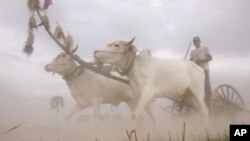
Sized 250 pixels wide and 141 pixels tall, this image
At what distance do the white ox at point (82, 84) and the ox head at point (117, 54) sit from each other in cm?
156

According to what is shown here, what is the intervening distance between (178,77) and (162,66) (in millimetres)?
528

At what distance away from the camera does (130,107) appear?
32.4 feet

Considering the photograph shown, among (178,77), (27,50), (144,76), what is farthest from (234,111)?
(27,50)

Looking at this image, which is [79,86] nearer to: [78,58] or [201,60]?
[78,58]

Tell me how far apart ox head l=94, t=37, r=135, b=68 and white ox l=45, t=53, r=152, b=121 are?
156cm

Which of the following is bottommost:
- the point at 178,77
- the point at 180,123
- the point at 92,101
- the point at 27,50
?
the point at 180,123

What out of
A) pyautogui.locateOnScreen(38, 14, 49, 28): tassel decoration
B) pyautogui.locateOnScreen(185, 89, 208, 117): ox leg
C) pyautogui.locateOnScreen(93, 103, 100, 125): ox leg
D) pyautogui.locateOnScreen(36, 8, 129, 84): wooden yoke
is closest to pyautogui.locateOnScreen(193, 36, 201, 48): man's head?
pyautogui.locateOnScreen(185, 89, 208, 117): ox leg

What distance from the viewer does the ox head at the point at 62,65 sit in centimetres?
921

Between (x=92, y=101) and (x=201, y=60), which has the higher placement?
(x=201, y=60)

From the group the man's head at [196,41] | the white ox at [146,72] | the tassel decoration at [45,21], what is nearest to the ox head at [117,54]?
the white ox at [146,72]

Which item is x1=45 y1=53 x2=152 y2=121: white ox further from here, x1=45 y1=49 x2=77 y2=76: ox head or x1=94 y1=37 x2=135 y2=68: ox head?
x1=94 y1=37 x2=135 y2=68: ox head

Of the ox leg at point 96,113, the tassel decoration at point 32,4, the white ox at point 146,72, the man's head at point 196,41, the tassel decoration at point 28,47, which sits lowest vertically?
the ox leg at point 96,113

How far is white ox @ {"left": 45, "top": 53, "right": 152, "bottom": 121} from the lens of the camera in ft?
30.2

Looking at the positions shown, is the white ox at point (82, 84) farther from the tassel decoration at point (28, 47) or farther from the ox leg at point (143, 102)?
the tassel decoration at point (28, 47)
